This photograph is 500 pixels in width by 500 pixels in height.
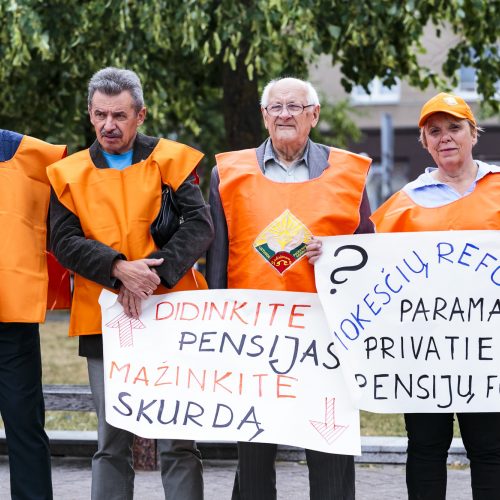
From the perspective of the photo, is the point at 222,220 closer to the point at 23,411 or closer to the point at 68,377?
the point at 23,411

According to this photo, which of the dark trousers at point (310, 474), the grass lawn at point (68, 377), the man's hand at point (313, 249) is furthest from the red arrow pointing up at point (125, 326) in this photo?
the grass lawn at point (68, 377)

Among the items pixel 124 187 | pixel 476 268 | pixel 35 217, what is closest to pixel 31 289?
pixel 35 217

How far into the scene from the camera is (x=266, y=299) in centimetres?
436

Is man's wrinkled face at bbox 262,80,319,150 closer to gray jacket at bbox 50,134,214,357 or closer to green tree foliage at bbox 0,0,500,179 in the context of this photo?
gray jacket at bbox 50,134,214,357

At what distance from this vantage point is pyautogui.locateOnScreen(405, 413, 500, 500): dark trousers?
4.28 metres

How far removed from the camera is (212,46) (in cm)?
942

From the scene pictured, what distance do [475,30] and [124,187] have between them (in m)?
6.41

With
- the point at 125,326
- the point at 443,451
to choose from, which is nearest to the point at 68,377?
the point at 125,326

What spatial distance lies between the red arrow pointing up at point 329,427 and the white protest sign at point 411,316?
4.9 inches

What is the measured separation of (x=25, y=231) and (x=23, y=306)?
12.2 inches

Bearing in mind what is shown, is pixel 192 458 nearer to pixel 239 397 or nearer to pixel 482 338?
pixel 239 397

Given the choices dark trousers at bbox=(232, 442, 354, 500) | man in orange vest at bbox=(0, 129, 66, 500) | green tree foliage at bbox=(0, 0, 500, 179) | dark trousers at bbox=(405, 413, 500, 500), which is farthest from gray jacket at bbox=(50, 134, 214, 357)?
green tree foliage at bbox=(0, 0, 500, 179)

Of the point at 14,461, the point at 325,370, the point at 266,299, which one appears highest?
the point at 266,299

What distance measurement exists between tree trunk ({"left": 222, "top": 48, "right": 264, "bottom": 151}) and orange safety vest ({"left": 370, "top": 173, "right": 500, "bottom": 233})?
19.0 feet
